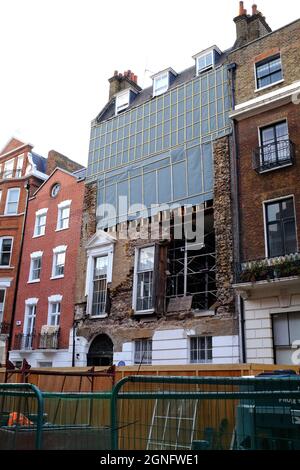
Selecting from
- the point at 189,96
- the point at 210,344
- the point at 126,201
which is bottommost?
the point at 210,344

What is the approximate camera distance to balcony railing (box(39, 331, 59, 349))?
24.1 metres

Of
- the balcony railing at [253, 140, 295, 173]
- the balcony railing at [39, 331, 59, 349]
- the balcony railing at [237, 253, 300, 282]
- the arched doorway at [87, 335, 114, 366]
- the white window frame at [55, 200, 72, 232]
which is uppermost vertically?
the white window frame at [55, 200, 72, 232]

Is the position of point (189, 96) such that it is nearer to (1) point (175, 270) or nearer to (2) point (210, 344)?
(1) point (175, 270)

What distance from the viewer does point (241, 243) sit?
59.3 ft

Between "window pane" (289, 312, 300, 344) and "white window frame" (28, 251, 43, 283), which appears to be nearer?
"window pane" (289, 312, 300, 344)

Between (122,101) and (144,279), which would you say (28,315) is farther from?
(122,101)

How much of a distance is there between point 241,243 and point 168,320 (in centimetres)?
487

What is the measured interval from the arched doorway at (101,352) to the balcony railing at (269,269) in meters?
8.37

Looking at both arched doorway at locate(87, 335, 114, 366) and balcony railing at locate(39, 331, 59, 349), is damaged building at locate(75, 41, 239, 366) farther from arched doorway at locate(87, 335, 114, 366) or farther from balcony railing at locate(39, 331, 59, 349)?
balcony railing at locate(39, 331, 59, 349)

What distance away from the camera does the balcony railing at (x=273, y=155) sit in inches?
688

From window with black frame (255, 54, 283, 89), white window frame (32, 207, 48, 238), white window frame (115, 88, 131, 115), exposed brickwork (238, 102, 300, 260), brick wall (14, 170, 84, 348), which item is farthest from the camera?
white window frame (32, 207, 48, 238)

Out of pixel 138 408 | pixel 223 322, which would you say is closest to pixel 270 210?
pixel 223 322

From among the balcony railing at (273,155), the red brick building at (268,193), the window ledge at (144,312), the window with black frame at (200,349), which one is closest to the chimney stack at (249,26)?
the red brick building at (268,193)

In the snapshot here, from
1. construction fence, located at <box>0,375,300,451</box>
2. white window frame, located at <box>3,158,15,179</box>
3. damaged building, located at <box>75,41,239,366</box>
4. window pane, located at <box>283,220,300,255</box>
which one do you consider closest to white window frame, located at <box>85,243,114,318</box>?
damaged building, located at <box>75,41,239,366</box>
